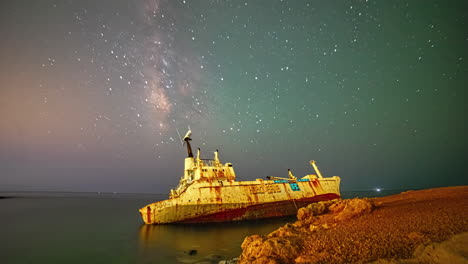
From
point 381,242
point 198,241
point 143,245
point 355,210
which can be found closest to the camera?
point 381,242

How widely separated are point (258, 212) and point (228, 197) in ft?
14.7

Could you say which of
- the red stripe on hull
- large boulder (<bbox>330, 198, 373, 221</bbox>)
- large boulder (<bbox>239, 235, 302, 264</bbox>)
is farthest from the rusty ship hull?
large boulder (<bbox>239, 235, 302, 264</bbox>)

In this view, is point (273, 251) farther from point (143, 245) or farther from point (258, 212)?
point (258, 212)

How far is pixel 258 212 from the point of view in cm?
2475

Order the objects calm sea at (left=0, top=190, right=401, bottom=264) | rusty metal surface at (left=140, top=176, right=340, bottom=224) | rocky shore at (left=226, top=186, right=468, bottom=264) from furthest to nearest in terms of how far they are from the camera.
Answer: rusty metal surface at (left=140, top=176, right=340, bottom=224), calm sea at (left=0, top=190, right=401, bottom=264), rocky shore at (left=226, top=186, right=468, bottom=264)

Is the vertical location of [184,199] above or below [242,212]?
above

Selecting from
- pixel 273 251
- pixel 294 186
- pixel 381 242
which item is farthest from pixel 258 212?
pixel 381 242

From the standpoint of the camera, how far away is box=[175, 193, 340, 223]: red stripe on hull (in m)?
23.6

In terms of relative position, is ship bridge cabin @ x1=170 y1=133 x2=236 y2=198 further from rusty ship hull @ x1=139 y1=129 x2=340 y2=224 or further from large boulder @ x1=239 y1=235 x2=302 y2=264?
large boulder @ x1=239 y1=235 x2=302 y2=264

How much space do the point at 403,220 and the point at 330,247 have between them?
12.3 feet

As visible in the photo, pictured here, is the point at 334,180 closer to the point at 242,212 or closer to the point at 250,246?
the point at 242,212

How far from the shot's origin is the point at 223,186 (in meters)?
23.9

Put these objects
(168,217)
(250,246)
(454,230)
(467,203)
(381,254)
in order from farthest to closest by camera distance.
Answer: (168,217), (467,203), (250,246), (454,230), (381,254)

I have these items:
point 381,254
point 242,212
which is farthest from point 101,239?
point 381,254
